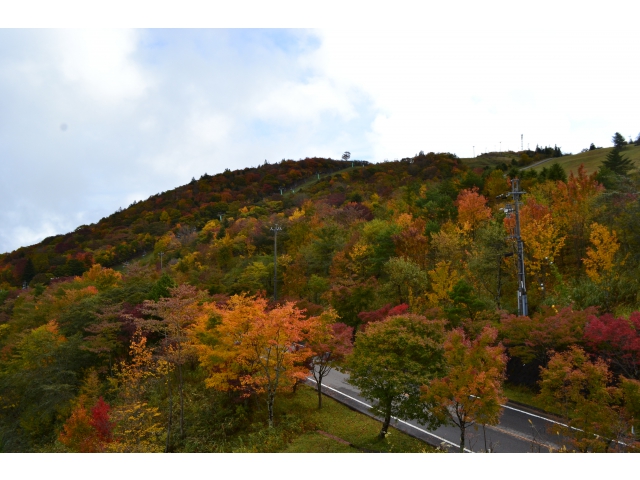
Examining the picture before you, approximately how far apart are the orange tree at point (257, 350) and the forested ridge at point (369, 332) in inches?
4.0

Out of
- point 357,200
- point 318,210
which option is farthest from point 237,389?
point 357,200

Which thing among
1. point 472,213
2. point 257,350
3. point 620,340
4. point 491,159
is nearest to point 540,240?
point 472,213

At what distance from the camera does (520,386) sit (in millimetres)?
21531

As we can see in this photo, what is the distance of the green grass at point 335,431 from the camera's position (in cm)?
1684

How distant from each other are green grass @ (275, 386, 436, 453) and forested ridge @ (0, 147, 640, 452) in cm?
74

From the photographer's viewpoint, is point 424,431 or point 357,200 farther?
point 357,200

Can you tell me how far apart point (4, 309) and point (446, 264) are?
61134mm

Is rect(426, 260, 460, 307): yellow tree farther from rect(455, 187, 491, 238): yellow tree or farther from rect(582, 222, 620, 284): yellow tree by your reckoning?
rect(455, 187, 491, 238): yellow tree

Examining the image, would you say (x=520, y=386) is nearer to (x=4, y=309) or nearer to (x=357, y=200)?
(x=357, y=200)

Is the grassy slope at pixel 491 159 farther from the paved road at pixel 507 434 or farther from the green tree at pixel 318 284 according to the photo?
the paved road at pixel 507 434

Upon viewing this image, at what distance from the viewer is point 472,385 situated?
43.9ft

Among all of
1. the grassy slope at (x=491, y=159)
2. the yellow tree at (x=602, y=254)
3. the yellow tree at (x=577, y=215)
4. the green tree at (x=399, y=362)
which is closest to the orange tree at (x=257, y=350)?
the green tree at (x=399, y=362)

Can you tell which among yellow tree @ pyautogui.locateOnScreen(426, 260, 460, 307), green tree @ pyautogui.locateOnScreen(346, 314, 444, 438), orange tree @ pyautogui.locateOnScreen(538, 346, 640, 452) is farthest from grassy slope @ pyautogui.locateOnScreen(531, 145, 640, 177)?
orange tree @ pyautogui.locateOnScreen(538, 346, 640, 452)

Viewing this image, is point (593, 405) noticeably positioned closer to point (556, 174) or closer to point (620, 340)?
point (620, 340)
